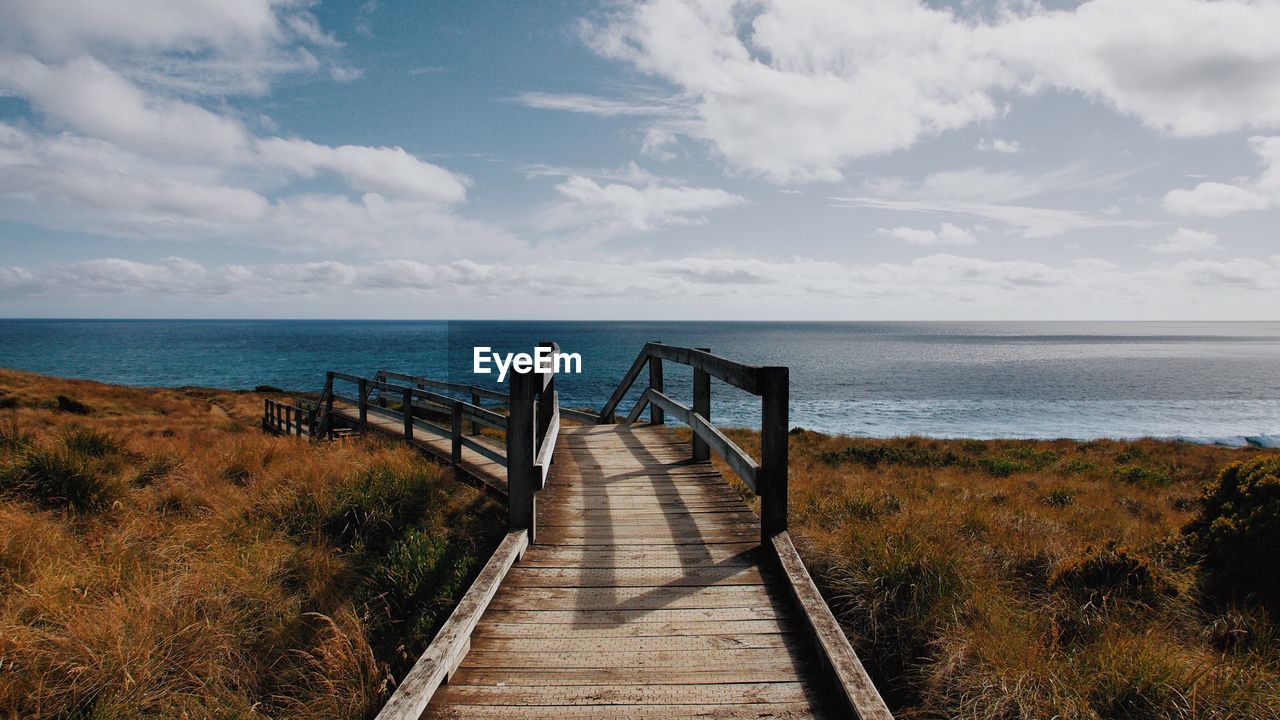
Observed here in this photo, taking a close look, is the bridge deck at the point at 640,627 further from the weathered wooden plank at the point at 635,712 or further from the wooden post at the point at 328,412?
the wooden post at the point at 328,412

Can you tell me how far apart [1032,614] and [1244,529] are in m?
2.27

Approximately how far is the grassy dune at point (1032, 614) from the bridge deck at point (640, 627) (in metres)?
0.79

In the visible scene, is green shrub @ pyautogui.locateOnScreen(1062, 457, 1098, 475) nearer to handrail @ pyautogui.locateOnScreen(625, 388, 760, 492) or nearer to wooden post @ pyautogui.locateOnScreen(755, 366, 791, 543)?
handrail @ pyautogui.locateOnScreen(625, 388, 760, 492)

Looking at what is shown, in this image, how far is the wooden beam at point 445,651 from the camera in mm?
2295

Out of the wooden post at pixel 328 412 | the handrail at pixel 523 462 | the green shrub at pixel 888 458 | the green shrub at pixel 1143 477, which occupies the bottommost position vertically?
the green shrub at pixel 888 458

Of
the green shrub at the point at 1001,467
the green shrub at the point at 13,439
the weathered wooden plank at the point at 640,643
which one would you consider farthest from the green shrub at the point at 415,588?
the green shrub at the point at 1001,467

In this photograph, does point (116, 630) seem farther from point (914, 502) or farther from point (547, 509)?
point (914, 502)

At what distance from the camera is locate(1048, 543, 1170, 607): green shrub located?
4.23 meters

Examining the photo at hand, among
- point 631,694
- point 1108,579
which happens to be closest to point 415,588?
point 631,694

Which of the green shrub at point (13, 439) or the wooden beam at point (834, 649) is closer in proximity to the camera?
the wooden beam at point (834, 649)

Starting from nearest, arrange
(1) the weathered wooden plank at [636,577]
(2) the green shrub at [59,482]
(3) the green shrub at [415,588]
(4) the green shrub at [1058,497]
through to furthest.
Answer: (1) the weathered wooden plank at [636,577]
(3) the green shrub at [415,588]
(2) the green shrub at [59,482]
(4) the green shrub at [1058,497]

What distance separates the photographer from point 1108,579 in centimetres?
439

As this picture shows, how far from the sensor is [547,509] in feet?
16.7

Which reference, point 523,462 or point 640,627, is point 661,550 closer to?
point 640,627
